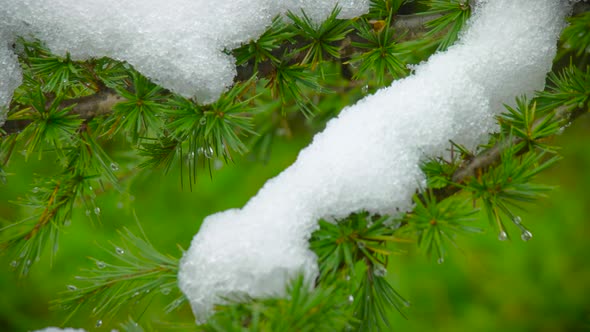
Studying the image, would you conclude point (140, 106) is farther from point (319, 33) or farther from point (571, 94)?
point (571, 94)

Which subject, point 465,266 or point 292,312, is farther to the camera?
point 465,266

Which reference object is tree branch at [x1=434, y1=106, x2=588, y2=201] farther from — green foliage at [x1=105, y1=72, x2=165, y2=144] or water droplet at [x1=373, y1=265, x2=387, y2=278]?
green foliage at [x1=105, y1=72, x2=165, y2=144]

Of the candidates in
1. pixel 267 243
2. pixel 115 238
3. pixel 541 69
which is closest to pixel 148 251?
pixel 267 243

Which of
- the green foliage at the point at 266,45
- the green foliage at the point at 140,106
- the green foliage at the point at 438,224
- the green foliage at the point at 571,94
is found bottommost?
the green foliage at the point at 438,224

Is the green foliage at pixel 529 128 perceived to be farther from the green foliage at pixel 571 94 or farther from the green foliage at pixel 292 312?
the green foliage at pixel 292 312

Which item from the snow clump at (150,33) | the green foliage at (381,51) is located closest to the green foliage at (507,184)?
the green foliage at (381,51)

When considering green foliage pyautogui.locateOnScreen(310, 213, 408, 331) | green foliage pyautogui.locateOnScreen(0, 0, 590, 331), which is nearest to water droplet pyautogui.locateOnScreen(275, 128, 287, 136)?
green foliage pyautogui.locateOnScreen(0, 0, 590, 331)

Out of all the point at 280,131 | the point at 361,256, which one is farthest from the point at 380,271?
the point at 280,131
